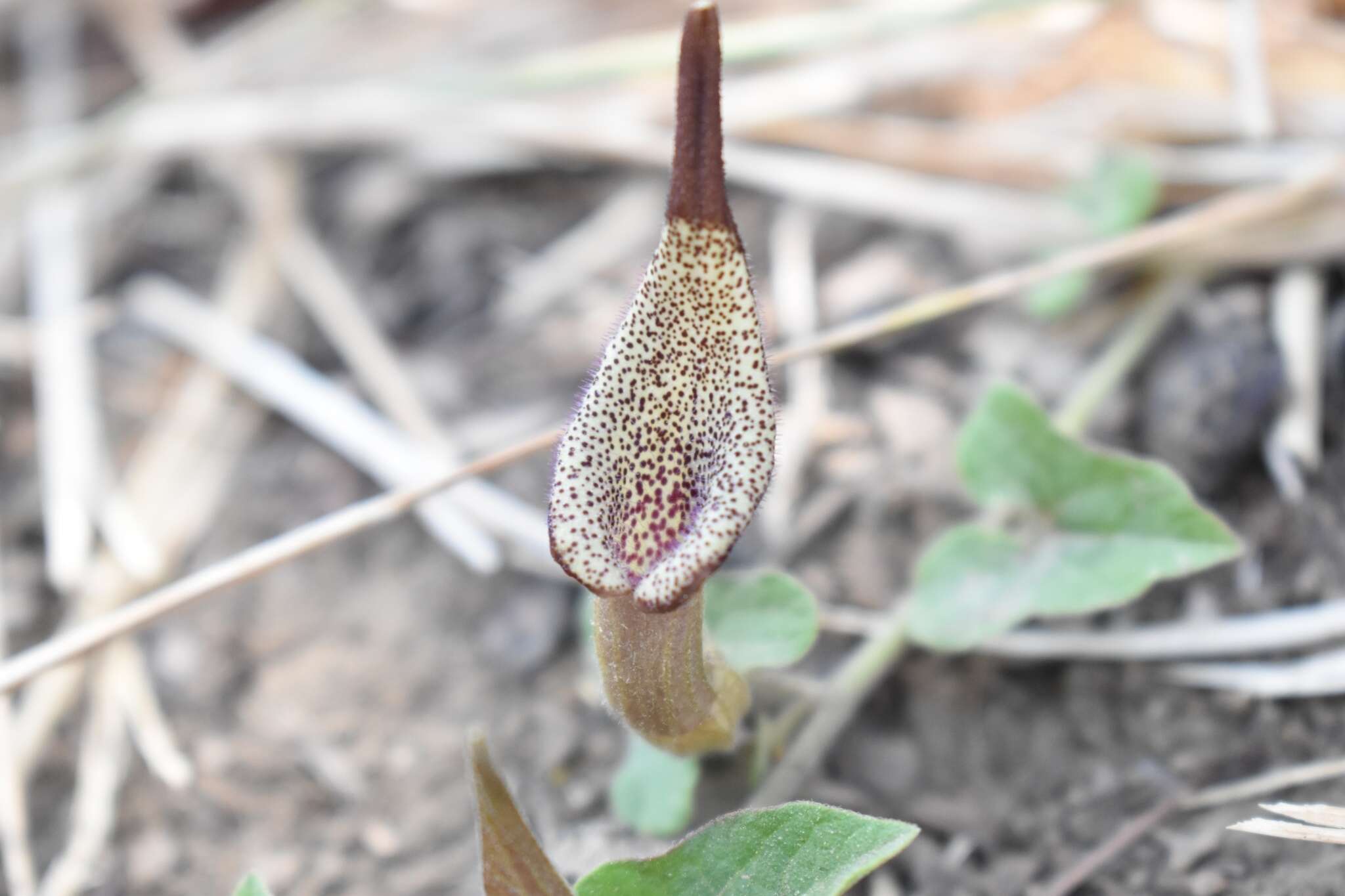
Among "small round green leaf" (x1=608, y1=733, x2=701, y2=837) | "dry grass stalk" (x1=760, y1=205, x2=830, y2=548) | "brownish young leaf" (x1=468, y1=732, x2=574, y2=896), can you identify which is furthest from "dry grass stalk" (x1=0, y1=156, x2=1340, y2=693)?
"brownish young leaf" (x1=468, y1=732, x2=574, y2=896)

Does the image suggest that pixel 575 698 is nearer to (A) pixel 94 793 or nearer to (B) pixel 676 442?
(B) pixel 676 442

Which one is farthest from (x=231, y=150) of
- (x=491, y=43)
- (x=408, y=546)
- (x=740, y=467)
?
(x=740, y=467)

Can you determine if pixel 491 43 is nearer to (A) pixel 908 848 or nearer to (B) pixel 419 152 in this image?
(B) pixel 419 152

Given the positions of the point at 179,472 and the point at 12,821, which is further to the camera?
the point at 179,472

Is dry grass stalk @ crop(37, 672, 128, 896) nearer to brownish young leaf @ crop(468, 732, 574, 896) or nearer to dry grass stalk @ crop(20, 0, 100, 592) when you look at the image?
dry grass stalk @ crop(20, 0, 100, 592)

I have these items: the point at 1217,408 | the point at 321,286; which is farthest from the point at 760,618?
the point at 321,286

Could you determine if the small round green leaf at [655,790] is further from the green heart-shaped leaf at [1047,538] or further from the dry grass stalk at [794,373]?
the dry grass stalk at [794,373]
